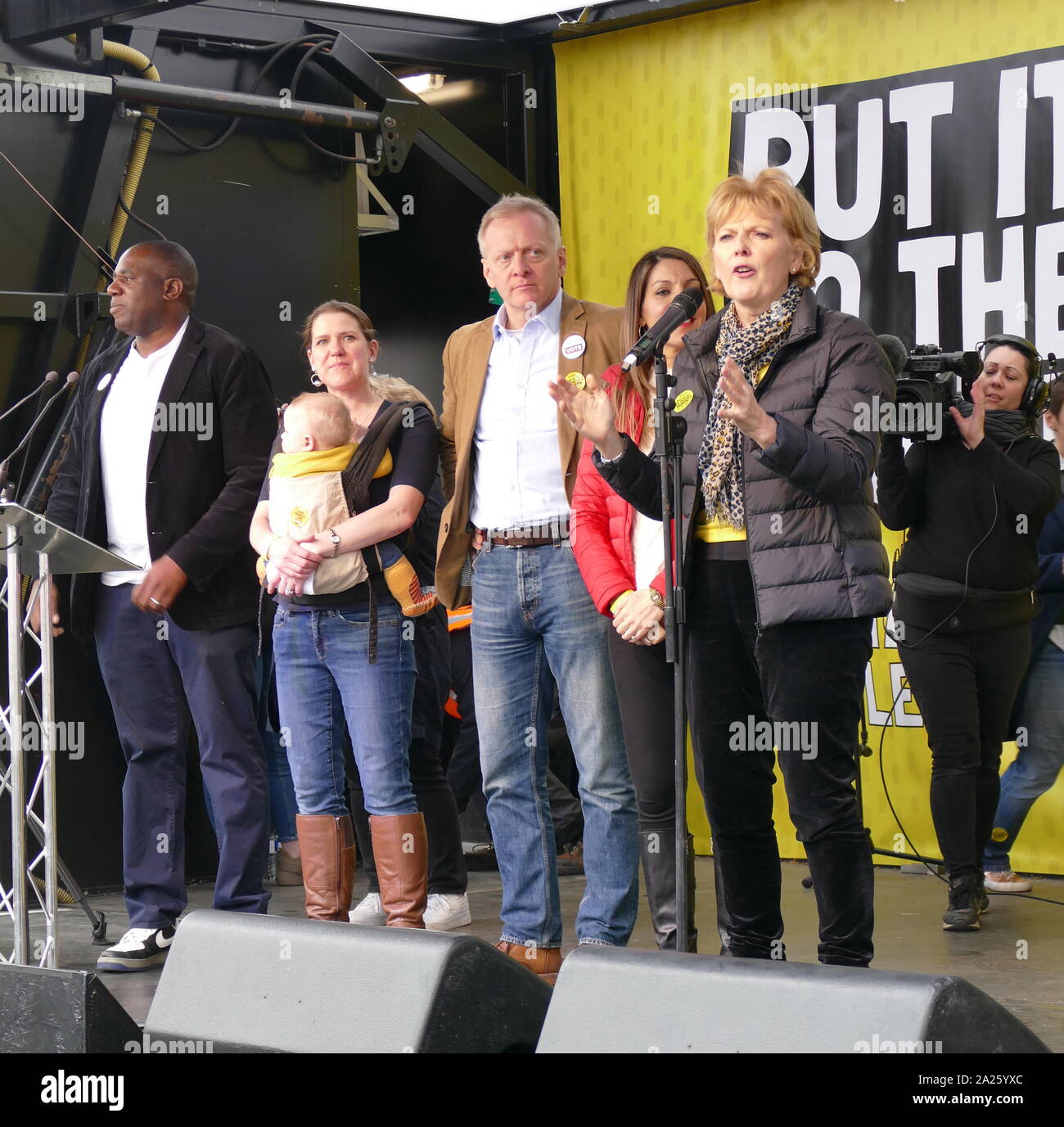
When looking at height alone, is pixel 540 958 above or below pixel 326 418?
below

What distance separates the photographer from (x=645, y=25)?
5.84 m

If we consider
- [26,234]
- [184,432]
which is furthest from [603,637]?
[26,234]

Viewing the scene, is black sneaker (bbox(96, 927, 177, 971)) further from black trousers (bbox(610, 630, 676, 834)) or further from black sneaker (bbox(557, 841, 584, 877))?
black sneaker (bbox(557, 841, 584, 877))

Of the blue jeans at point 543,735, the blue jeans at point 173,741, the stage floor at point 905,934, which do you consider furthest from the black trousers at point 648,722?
the blue jeans at point 173,741

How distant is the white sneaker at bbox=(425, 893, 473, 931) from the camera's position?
4.37m

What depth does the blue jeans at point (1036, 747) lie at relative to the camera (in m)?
4.70

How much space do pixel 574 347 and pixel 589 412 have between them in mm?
609

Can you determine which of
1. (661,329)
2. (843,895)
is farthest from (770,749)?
(661,329)

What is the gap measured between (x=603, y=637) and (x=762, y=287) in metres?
0.90

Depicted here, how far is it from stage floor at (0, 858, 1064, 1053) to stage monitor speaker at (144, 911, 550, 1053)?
53.6 inches

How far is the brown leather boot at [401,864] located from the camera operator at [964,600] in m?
1.53

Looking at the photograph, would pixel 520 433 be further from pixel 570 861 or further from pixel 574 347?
pixel 570 861

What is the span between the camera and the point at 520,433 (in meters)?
3.48

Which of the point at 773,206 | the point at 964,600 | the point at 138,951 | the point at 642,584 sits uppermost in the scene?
the point at 773,206
